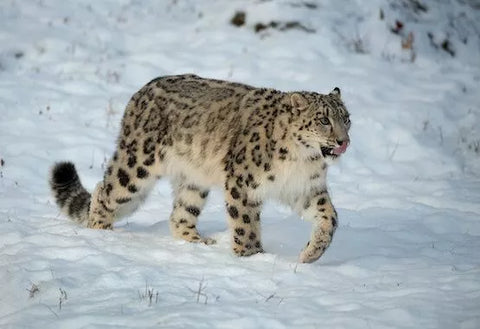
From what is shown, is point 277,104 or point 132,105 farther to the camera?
→ point 132,105

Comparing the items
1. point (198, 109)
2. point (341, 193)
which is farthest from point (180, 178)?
point (341, 193)

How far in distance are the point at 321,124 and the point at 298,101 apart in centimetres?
34

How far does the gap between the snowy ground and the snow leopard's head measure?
1063mm

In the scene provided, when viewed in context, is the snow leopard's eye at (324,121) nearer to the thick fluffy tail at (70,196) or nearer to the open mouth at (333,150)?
the open mouth at (333,150)

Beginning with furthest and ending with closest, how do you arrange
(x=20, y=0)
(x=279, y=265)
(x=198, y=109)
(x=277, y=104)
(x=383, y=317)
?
(x=20, y=0) → (x=198, y=109) → (x=277, y=104) → (x=279, y=265) → (x=383, y=317)

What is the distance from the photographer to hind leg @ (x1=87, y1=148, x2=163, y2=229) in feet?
→ 25.9

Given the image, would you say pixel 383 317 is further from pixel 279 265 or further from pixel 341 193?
pixel 341 193

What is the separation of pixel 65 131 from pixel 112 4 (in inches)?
231

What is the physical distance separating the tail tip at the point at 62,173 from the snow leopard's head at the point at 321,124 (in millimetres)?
2586

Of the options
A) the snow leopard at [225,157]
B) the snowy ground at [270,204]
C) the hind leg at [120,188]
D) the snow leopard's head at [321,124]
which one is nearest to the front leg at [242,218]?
the snow leopard at [225,157]

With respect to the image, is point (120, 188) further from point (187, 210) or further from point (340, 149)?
point (340, 149)

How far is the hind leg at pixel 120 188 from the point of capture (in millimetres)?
7887

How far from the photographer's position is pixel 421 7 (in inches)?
617

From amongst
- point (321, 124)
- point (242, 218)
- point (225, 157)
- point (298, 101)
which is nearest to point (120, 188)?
point (225, 157)
